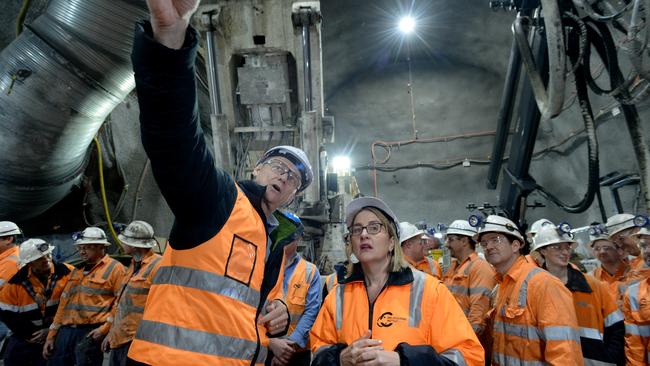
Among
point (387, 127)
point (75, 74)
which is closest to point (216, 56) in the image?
point (75, 74)

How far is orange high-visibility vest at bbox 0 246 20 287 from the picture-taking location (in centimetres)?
431

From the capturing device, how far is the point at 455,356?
4.83 ft

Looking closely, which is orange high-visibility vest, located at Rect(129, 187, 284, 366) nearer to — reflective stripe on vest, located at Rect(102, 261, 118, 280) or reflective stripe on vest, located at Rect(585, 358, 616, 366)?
reflective stripe on vest, located at Rect(585, 358, 616, 366)

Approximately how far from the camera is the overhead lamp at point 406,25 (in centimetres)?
1036

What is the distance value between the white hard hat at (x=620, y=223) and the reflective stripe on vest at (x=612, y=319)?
1830 millimetres

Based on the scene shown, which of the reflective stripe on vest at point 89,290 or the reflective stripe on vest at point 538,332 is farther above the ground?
the reflective stripe on vest at point 89,290

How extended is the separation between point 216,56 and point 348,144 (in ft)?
31.3

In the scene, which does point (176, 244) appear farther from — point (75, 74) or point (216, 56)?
point (75, 74)

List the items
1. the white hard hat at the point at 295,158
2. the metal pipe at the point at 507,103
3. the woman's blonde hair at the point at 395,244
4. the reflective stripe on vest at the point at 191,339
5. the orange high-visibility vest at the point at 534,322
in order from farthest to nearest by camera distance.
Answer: the metal pipe at the point at 507,103 < the orange high-visibility vest at the point at 534,322 < the woman's blonde hair at the point at 395,244 < the white hard hat at the point at 295,158 < the reflective stripe on vest at the point at 191,339

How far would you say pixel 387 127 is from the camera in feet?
42.6

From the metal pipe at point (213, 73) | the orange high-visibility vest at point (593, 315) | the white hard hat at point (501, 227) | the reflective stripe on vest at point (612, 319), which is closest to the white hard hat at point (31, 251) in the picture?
the metal pipe at point (213, 73)

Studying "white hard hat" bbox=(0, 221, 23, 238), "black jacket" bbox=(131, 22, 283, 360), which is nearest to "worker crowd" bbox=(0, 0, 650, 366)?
"black jacket" bbox=(131, 22, 283, 360)

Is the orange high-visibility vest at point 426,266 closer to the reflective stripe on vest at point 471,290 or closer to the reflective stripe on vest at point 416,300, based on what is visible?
the reflective stripe on vest at point 471,290

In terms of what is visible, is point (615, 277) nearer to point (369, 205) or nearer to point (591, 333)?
point (591, 333)
